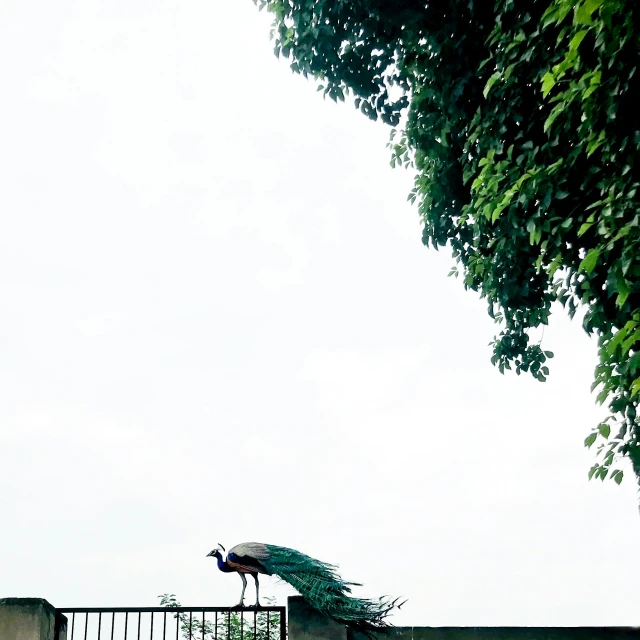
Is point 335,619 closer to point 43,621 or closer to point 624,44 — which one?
point 43,621

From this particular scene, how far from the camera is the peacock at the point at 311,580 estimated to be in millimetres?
8008

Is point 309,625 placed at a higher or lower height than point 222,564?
lower

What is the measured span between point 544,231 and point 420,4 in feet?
11.3

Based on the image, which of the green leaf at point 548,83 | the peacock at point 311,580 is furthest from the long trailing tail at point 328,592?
the green leaf at point 548,83

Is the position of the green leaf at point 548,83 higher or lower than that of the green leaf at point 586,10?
higher

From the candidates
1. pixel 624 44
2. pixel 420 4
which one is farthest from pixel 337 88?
pixel 624 44

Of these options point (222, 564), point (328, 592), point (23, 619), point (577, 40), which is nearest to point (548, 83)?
point (577, 40)

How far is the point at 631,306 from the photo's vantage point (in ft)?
25.6

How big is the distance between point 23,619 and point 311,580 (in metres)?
2.61

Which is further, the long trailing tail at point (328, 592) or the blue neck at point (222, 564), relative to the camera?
the blue neck at point (222, 564)

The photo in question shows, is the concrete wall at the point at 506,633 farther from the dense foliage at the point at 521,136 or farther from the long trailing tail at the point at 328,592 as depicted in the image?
the dense foliage at the point at 521,136

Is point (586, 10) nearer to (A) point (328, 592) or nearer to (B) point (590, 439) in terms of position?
(B) point (590, 439)

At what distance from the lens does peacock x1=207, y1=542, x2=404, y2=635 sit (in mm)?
8008

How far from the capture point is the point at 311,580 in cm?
826
